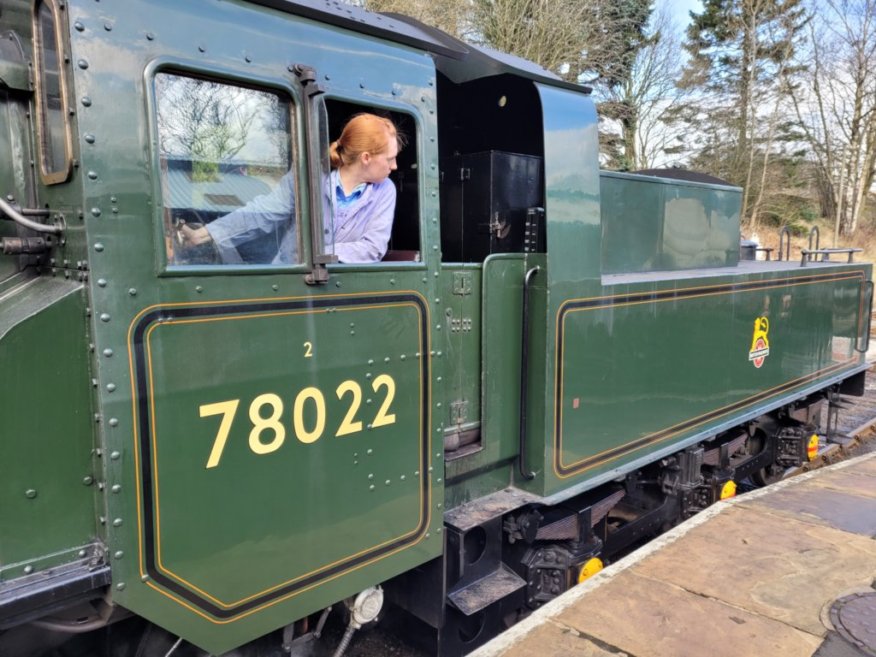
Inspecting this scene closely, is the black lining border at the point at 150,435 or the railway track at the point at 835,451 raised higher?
the black lining border at the point at 150,435

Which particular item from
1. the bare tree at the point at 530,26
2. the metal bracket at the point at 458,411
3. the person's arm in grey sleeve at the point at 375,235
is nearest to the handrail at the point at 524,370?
the metal bracket at the point at 458,411

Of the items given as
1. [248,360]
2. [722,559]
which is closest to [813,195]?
[722,559]

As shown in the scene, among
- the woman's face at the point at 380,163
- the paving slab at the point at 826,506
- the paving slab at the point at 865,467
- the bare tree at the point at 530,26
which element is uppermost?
the bare tree at the point at 530,26

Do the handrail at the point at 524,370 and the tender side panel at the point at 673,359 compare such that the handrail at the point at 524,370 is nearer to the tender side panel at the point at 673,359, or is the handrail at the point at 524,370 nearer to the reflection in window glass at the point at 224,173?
the tender side panel at the point at 673,359

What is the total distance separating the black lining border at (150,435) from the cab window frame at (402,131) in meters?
0.11

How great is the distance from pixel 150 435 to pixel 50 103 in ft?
3.21

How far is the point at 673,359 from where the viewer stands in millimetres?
4156

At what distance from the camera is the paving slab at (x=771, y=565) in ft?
10.5

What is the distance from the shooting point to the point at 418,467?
105 inches

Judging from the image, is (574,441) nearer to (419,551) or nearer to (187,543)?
(419,551)

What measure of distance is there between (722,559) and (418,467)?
2011 millimetres

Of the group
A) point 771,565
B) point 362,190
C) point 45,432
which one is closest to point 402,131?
point 362,190

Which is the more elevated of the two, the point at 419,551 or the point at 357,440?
the point at 357,440

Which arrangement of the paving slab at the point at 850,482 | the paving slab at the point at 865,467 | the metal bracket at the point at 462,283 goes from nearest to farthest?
the metal bracket at the point at 462,283
the paving slab at the point at 850,482
the paving slab at the point at 865,467
